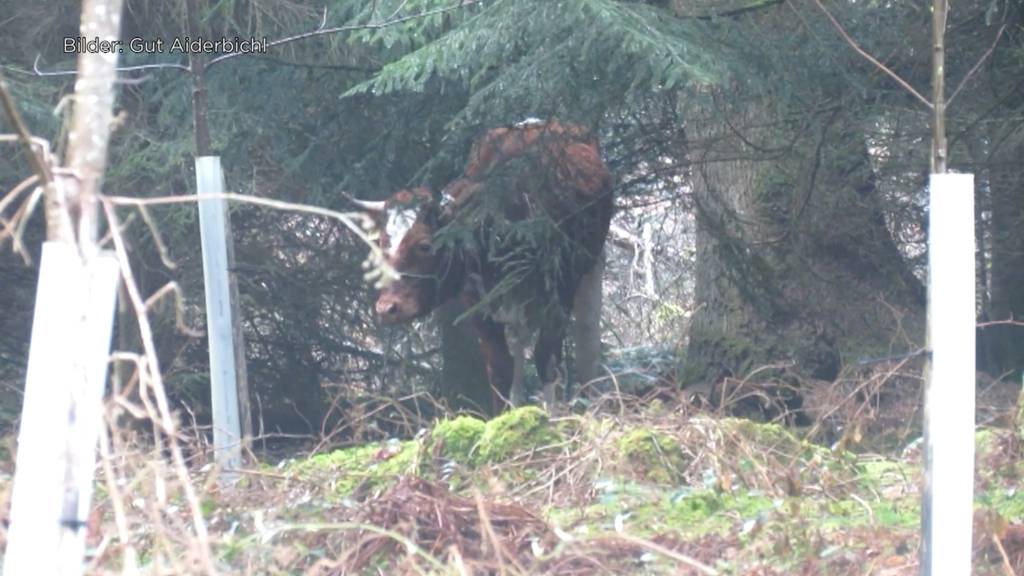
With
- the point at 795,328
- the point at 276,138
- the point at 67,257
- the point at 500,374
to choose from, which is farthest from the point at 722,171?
the point at 67,257

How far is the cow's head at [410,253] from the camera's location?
9.82 metres

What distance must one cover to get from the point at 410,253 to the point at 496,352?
4.09 ft

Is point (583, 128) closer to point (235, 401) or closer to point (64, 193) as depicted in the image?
point (235, 401)

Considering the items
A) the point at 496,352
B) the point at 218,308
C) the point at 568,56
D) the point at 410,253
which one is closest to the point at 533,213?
the point at 410,253

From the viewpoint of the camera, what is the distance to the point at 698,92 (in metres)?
7.89

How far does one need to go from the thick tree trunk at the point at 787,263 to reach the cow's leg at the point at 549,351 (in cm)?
107

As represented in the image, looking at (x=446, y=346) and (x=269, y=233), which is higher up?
(x=269, y=233)

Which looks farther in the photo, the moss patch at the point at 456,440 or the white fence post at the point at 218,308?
the moss patch at the point at 456,440

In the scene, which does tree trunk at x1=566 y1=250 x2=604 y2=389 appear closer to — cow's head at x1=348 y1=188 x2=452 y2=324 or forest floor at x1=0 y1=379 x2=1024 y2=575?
cow's head at x1=348 y1=188 x2=452 y2=324

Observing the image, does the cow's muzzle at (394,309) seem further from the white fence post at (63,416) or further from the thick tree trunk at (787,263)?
the white fence post at (63,416)

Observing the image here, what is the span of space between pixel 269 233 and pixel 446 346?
200cm

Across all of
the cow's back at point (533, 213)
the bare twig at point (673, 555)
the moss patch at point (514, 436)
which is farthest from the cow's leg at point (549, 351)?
the bare twig at point (673, 555)

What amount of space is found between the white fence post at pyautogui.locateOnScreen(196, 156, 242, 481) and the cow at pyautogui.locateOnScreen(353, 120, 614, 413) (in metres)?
3.30

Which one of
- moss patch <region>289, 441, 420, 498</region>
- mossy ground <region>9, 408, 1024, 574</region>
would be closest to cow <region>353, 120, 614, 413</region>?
moss patch <region>289, 441, 420, 498</region>
